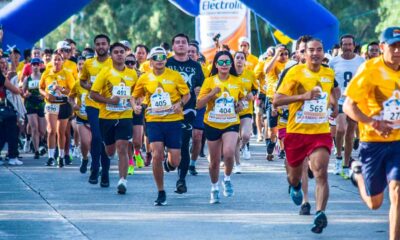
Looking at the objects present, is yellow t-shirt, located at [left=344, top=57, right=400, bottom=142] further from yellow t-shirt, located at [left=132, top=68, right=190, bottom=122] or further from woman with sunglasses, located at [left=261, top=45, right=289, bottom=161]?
woman with sunglasses, located at [left=261, top=45, right=289, bottom=161]

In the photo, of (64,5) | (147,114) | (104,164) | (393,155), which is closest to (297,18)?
(64,5)

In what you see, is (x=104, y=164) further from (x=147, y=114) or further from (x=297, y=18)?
(x=297, y=18)

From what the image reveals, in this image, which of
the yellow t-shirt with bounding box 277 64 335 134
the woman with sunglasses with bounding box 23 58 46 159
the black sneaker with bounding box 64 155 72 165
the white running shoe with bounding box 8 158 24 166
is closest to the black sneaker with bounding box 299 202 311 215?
the yellow t-shirt with bounding box 277 64 335 134

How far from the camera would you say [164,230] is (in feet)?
36.8

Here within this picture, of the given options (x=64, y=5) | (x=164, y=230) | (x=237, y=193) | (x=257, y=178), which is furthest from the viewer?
(x=64, y=5)

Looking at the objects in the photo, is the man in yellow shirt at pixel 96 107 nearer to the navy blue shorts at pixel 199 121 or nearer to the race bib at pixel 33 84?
the navy blue shorts at pixel 199 121

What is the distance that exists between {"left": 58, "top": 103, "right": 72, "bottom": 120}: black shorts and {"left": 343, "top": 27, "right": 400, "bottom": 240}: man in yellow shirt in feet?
32.9

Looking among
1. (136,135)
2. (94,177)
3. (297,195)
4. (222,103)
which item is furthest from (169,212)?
(136,135)

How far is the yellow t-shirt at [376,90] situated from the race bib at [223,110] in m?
4.23

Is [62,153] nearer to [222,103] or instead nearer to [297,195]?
[222,103]

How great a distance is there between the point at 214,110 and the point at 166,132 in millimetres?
679

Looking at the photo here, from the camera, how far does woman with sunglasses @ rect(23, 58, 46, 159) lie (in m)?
20.8

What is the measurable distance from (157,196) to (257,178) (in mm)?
3013

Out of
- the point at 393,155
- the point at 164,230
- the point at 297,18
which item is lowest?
the point at 164,230
